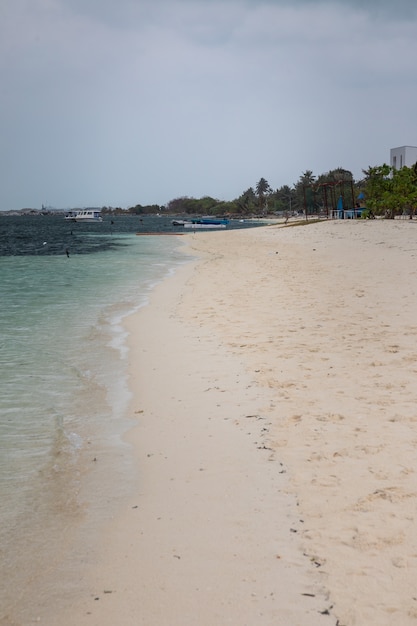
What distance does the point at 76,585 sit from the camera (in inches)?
142

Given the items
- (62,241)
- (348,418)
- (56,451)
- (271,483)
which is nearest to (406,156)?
(62,241)

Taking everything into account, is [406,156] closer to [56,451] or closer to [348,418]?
[348,418]

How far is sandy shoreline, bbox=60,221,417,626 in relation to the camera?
3.31 m

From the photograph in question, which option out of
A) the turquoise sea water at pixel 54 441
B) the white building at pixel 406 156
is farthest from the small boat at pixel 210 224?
the turquoise sea water at pixel 54 441

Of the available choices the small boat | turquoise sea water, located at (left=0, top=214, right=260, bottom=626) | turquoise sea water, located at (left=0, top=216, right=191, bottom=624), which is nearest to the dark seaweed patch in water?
the small boat

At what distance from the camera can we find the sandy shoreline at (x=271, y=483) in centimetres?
331

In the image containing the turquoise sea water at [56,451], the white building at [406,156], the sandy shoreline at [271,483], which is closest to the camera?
the sandy shoreline at [271,483]

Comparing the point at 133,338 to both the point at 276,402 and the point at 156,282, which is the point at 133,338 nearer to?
the point at 276,402

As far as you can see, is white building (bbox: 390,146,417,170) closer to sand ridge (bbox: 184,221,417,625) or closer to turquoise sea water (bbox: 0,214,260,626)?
sand ridge (bbox: 184,221,417,625)

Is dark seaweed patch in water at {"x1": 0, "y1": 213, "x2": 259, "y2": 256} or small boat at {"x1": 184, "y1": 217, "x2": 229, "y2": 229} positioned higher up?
small boat at {"x1": 184, "y1": 217, "x2": 229, "y2": 229}

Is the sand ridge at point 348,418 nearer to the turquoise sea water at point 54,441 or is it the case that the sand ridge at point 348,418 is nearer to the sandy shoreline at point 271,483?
the sandy shoreline at point 271,483

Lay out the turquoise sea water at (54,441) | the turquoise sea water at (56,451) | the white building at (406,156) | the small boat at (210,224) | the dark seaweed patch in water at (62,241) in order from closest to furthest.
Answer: the turquoise sea water at (56,451)
the turquoise sea water at (54,441)
the dark seaweed patch in water at (62,241)
the white building at (406,156)
the small boat at (210,224)

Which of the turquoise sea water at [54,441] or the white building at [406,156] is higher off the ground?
the white building at [406,156]

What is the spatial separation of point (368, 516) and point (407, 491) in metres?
0.50
